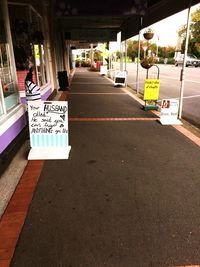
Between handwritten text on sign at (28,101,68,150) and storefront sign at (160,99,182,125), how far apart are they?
2831 millimetres

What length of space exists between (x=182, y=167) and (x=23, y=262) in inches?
105

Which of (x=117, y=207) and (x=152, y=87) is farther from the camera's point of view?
(x=152, y=87)

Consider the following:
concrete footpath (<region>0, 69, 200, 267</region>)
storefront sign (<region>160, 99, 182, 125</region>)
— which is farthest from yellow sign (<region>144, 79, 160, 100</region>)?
concrete footpath (<region>0, 69, 200, 267</region>)

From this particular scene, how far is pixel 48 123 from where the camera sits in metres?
4.14

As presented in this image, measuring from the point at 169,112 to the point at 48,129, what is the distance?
3200mm

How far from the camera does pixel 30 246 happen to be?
2.35 metres

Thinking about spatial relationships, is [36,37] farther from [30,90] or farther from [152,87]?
[152,87]

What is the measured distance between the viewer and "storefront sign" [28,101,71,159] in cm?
409

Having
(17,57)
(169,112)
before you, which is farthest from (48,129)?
(169,112)

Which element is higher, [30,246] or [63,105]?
[63,105]

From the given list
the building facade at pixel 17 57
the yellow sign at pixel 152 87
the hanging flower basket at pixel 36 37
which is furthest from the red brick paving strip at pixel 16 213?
the hanging flower basket at pixel 36 37

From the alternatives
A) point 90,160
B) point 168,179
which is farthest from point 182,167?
point 90,160

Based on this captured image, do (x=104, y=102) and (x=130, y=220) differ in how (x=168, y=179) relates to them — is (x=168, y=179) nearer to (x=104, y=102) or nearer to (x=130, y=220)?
(x=130, y=220)

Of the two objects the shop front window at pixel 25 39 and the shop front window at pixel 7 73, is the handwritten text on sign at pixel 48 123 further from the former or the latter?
the shop front window at pixel 25 39
